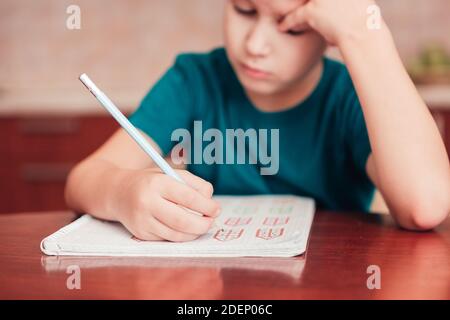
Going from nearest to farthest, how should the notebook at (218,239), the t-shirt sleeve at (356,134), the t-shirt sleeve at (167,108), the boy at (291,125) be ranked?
the notebook at (218,239)
the boy at (291,125)
the t-shirt sleeve at (356,134)
the t-shirt sleeve at (167,108)

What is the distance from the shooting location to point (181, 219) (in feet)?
2.30

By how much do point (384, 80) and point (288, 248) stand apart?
0.34 meters

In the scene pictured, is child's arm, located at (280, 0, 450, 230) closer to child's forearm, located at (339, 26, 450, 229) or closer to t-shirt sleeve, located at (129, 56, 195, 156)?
child's forearm, located at (339, 26, 450, 229)

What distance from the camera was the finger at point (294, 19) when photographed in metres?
0.96

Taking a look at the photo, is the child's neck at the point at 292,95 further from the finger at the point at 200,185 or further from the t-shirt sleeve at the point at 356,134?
the finger at the point at 200,185

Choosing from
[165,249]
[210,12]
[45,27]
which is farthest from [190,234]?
[45,27]

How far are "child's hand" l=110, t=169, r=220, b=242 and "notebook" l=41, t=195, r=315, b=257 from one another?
1 centimetres

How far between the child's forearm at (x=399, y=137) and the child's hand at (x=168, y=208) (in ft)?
0.93

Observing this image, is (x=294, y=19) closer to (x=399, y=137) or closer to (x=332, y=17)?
(x=332, y=17)

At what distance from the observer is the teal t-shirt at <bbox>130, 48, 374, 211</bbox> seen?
117 centimetres

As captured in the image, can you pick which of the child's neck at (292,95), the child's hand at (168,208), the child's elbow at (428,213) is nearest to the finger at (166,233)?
the child's hand at (168,208)

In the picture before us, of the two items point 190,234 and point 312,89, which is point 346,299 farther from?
point 312,89

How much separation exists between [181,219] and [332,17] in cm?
43

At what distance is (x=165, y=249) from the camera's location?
2.25 feet
